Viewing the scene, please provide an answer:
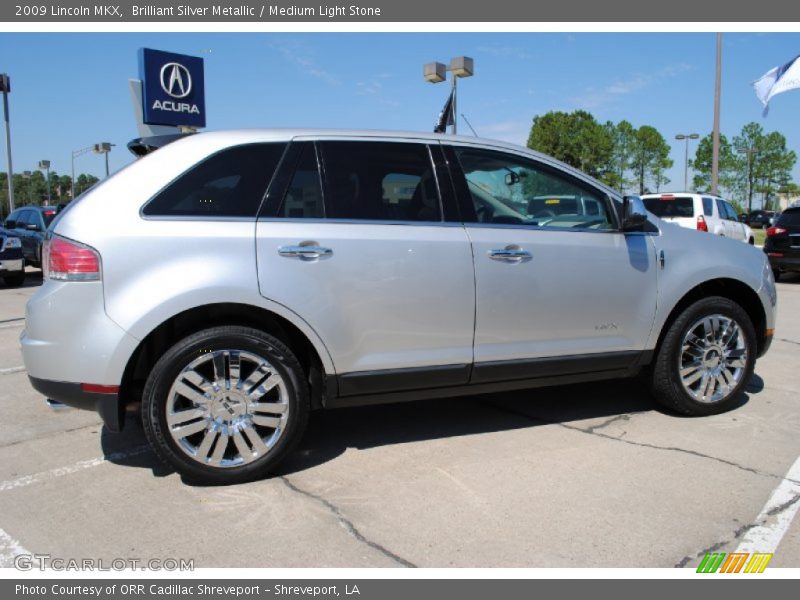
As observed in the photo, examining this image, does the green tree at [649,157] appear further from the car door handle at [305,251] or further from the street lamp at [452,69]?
the car door handle at [305,251]

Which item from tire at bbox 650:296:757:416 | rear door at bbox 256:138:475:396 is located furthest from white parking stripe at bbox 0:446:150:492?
tire at bbox 650:296:757:416

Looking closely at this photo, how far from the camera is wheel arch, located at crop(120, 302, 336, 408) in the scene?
323 cm

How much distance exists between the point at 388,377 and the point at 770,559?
1.94 metres

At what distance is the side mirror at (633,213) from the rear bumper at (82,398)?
3.09 metres

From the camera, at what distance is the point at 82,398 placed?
3.13m

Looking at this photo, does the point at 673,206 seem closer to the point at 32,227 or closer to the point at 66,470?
the point at 66,470

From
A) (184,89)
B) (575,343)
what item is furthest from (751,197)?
(575,343)

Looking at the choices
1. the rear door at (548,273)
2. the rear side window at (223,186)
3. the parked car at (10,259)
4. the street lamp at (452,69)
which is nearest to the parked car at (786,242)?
the street lamp at (452,69)

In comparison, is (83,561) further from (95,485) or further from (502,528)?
(502,528)

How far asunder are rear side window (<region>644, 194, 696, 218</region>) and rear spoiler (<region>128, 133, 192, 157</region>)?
1271 centimetres

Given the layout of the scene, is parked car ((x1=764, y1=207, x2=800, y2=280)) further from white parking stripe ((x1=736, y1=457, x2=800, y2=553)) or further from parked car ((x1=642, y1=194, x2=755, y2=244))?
white parking stripe ((x1=736, y1=457, x2=800, y2=553))

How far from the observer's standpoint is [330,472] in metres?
3.53

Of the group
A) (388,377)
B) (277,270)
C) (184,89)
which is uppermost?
(184,89)
